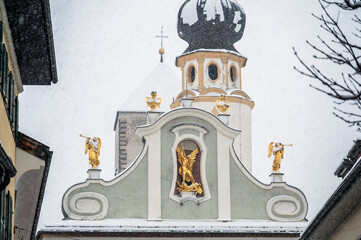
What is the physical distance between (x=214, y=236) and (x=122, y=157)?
68.4ft

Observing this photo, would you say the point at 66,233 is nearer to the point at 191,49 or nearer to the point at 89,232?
the point at 89,232

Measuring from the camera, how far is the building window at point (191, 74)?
3997 cm

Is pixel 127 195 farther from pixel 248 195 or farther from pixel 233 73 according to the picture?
pixel 233 73

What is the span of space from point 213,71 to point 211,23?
2339mm

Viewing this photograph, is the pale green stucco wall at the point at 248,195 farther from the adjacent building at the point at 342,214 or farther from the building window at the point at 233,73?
the adjacent building at the point at 342,214

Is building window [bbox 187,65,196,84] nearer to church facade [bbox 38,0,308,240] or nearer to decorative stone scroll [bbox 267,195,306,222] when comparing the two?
church facade [bbox 38,0,308,240]

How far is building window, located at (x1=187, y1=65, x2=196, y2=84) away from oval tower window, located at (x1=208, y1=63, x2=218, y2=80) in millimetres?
550

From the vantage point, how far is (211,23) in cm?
4138

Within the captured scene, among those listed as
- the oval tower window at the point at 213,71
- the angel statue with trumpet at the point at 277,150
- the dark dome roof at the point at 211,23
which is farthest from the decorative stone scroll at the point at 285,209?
the dark dome roof at the point at 211,23

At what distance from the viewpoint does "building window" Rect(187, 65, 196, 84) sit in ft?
131

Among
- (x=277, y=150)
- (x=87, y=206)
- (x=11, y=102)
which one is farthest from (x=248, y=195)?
(x=11, y=102)

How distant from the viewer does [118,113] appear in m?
50.2

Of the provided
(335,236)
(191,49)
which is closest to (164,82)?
(191,49)

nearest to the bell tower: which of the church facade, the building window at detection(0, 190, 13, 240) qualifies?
the church facade
